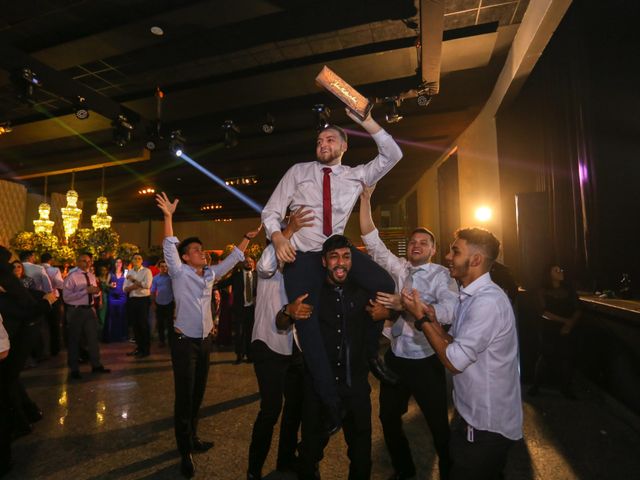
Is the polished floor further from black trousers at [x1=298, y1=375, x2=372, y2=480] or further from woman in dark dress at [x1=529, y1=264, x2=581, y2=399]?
black trousers at [x1=298, y1=375, x2=372, y2=480]

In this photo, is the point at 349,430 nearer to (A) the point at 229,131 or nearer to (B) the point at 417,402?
(B) the point at 417,402

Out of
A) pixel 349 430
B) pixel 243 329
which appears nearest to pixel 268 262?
pixel 349 430

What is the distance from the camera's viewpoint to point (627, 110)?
14.9 feet

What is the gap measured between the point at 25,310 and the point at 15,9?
411cm

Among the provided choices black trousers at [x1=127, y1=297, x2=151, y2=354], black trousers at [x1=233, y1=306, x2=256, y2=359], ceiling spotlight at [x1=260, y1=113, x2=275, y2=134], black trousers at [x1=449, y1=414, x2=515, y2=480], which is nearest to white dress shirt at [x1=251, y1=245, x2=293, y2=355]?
black trousers at [x1=449, y1=414, x2=515, y2=480]

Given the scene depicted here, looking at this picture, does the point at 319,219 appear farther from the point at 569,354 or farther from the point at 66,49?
the point at 66,49

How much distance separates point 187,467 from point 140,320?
17.1 ft

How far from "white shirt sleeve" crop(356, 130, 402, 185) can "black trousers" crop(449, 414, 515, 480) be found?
1460 millimetres

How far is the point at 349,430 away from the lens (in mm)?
2232

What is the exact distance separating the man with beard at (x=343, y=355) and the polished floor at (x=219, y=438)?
93 centimetres

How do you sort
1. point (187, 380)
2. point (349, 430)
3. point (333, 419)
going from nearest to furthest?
1. point (333, 419)
2. point (349, 430)
3. point (187, 380)

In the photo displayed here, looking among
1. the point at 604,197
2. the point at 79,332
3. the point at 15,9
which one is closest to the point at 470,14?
the point at 604,197

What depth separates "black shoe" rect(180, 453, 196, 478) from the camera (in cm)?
296

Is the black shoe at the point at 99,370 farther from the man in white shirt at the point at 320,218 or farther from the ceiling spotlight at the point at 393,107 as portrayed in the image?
the ceiling spotlight at the point at 393,107
